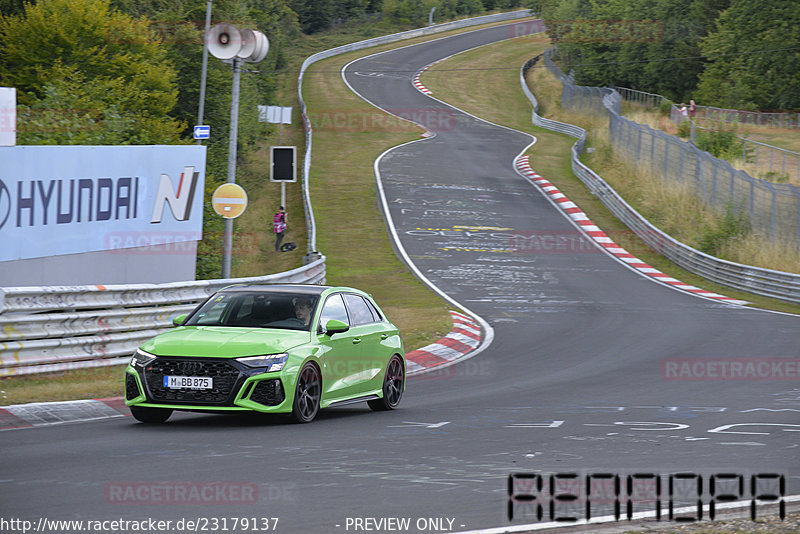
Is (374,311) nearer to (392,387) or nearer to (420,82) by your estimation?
(392,387)

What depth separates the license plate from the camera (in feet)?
34.0

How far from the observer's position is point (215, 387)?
34.1 ft

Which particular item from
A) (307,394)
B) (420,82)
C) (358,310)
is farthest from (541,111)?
(307,394)

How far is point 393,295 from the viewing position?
1083 inches

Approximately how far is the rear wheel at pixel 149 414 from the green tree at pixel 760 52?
201 ft

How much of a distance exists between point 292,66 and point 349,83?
11830mm


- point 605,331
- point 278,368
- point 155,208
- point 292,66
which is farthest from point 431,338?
point 292,66

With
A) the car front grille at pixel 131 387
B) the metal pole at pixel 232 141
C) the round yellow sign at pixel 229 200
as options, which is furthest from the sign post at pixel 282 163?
the car front grille at pixel 131 387

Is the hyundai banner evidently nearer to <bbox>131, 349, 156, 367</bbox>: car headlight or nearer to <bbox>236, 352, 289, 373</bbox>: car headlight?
<bbox>131, 349, 156, 367</bbox>: car headlight

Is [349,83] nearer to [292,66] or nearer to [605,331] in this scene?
[292,66]

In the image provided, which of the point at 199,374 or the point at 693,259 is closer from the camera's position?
the point at 199,374

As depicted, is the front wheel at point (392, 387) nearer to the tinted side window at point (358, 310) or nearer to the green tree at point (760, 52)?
the tinted side window at point (358, 310)

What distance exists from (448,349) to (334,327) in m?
8.27

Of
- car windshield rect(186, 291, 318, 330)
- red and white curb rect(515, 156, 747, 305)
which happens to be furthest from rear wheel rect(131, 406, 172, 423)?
red and white curb rect(515, 156, 747, 305)
